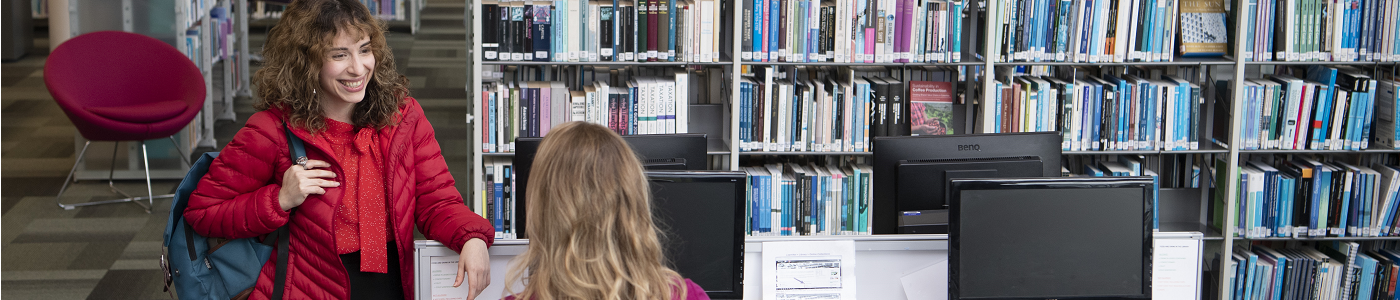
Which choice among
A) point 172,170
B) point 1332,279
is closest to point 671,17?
point 1332,279

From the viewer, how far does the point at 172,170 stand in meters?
5.75

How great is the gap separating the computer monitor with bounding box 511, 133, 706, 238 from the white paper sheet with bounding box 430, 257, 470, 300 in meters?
0.15

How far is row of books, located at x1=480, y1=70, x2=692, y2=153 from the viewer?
360 cm

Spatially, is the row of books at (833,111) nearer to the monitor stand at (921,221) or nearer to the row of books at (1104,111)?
the row of books at (1104,111)

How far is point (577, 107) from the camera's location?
3629 millimetres

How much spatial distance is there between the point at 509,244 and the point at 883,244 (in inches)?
28.0

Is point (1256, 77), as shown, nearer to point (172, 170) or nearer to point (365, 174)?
point (365, 174)

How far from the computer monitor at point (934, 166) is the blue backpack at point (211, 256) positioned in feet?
3.82

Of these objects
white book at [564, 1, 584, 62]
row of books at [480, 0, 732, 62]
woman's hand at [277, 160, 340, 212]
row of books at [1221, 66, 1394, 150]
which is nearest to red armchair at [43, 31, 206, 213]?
A: row of books at [480, 0, 732, 62]

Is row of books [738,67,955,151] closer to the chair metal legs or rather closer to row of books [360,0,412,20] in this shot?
the chair metal legs

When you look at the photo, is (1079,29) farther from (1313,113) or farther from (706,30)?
(706,30)

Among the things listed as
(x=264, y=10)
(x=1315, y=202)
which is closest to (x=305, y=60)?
(x=1315, y=202)

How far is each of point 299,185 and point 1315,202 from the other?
136 inches

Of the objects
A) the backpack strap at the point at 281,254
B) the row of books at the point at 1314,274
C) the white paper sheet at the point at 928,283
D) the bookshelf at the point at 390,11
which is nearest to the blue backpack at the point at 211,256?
the backpack strap at the point at 281,254
